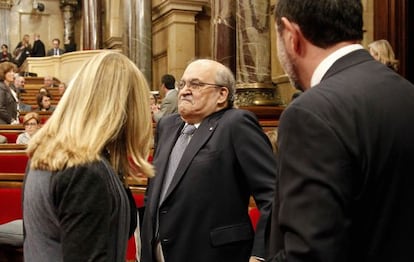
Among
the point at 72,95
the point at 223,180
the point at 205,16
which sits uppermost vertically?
the point at 205,16

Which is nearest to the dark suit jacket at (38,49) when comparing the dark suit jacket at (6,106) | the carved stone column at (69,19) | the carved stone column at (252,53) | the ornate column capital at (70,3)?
the carved stone column at (69,19)

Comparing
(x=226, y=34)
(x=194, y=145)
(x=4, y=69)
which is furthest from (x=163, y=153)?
(x=4, y=69)

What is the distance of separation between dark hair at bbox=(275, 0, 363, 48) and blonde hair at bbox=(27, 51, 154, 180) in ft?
1.78

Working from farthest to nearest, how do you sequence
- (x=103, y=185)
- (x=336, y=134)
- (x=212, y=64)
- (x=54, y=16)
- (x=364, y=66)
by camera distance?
(x=54, y=16), (x=212, y=64), (x=103, y=185), (x=364, y=66), (x=336, y=134)

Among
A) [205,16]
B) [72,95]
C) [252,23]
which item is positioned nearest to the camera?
[72,95]

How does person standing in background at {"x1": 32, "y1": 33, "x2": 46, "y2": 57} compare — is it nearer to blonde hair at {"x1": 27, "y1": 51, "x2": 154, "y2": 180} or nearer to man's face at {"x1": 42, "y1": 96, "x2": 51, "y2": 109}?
man's face at {"x1": 42, "y1": 96, "x2": 51, "y2": 109}

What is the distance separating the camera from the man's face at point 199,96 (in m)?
2.49

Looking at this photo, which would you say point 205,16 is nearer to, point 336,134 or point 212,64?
point 212,64

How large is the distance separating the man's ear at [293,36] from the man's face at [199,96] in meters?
1.24

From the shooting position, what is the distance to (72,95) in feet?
5.07

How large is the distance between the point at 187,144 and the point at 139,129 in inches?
33.8

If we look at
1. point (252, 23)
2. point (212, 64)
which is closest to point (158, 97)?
point (252, 23)

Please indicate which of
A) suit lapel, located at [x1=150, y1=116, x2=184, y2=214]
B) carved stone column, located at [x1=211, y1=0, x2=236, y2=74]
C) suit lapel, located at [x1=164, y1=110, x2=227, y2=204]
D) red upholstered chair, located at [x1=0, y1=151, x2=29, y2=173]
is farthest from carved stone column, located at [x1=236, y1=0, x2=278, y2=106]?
suit lapel, located at [x1=164, y1=110, x2=227, y2=204]

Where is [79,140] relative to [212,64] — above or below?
below
